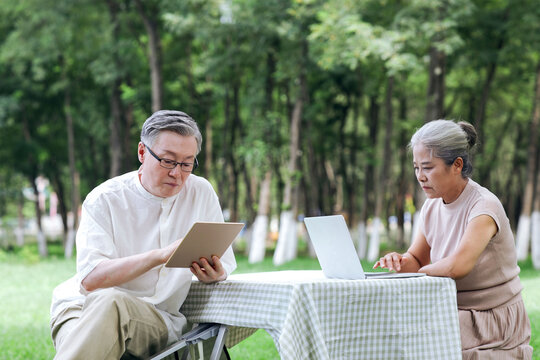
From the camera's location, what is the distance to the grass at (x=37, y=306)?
25.6 ft

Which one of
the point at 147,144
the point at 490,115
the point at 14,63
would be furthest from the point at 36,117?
the point at 147,144

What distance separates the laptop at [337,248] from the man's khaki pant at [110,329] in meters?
0.97

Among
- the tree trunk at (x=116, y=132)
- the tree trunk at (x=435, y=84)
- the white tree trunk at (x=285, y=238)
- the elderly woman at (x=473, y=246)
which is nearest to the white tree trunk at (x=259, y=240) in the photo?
the white tree trunk at (x=285, y=238)

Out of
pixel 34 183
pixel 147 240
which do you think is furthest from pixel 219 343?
pixel 34 183

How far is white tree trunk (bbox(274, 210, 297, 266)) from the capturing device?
20.5 metres

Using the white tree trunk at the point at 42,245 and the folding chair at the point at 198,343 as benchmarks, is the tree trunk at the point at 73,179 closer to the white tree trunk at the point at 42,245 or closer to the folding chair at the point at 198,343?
the white tree trunk at the point at 42,245

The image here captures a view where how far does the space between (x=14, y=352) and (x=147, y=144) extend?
4619 mm

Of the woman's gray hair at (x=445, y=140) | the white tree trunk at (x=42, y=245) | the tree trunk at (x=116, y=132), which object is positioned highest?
the woman's gray hair at (x=445, y=140)

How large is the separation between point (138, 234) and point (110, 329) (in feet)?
A: 2.59

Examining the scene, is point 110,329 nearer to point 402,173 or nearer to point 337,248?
point 337,248

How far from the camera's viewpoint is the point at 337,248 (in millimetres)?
3928

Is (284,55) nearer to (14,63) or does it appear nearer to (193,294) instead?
(14,63)

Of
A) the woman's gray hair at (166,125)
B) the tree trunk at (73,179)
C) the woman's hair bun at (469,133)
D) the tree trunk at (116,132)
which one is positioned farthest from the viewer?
the tree trunk at (73,179)

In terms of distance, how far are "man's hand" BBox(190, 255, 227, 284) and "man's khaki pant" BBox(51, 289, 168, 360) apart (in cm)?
31
